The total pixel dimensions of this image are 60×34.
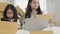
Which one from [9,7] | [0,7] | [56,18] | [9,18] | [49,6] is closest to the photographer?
[9,18]

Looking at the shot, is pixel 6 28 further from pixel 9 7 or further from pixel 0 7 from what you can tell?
pixel 0 7

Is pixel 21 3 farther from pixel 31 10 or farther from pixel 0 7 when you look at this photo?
pixel 31 10

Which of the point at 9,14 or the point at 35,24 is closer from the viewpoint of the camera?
the point at 35,24

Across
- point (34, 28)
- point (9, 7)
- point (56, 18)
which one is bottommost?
point (56, 18)

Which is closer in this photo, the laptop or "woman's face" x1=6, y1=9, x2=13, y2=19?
the laptop

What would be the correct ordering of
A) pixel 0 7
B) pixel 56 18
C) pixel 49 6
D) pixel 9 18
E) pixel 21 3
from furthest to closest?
pixel 21 3, pixel 49 6, pixel 56 18, pixel 0 7, pixel 9 18

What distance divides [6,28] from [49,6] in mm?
2284

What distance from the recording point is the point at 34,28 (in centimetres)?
106

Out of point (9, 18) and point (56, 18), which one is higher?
point (9, 18)

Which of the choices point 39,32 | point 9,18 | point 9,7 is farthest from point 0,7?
point 39,32

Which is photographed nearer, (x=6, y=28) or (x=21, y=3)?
(x=6, y=28)

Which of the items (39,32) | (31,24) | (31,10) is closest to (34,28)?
(31,24)

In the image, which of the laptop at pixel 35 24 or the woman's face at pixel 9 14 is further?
the woman's face at pixel 9 14

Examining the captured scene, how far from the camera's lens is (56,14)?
265cm
